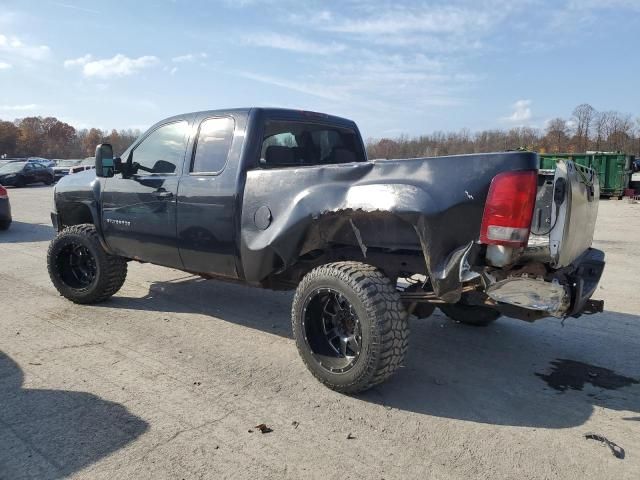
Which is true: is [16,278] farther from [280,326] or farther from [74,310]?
[280,326]

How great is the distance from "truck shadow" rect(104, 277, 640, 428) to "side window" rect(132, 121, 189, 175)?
1565 mm

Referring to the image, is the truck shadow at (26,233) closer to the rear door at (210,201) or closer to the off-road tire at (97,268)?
the off-road tire at (97,268)

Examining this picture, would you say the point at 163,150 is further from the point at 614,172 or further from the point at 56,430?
the point at 614,172

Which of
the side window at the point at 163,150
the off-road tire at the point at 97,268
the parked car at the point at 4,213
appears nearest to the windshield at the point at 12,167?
the parked car at the point at 4,213

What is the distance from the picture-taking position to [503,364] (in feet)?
13.7

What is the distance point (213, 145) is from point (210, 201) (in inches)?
21.4

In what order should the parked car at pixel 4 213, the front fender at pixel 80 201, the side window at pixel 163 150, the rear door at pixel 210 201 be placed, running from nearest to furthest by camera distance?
the rear door at pixel 210 201, the side window at pixel 163 150, the front fender at pixel 80 201, the parked car at pixel 4 213

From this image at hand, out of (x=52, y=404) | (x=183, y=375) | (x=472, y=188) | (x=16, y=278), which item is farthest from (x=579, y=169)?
(x=16, y=278)

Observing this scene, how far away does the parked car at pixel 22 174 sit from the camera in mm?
27875

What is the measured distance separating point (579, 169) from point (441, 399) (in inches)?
70.7

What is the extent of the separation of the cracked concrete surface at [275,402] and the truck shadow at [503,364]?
2cm

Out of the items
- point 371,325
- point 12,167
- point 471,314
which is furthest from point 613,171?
point 12,167

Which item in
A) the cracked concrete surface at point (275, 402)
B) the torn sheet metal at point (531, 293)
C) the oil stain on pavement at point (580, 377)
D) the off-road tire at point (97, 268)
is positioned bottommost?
the oil stain on pavement at point (580, 377)

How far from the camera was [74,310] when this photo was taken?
549cm
